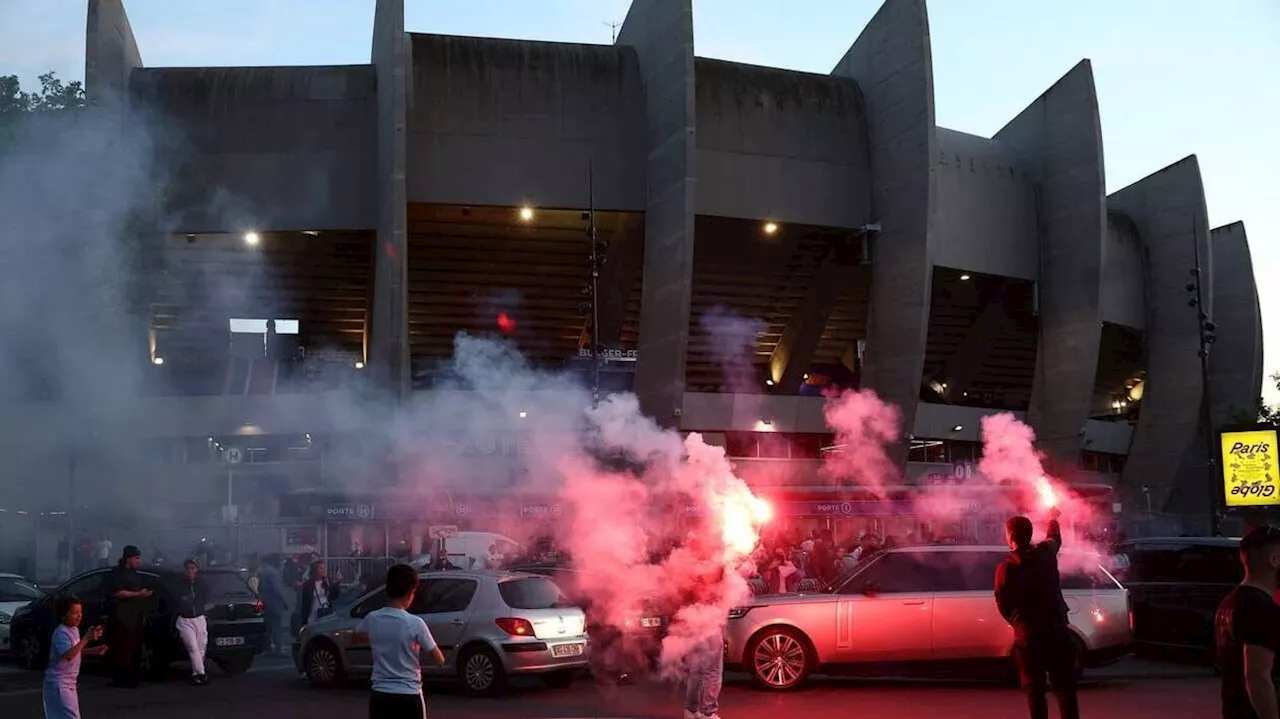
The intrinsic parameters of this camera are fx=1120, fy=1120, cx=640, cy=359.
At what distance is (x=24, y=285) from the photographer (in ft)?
61.0

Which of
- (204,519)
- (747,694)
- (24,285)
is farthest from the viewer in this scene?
(204,519)

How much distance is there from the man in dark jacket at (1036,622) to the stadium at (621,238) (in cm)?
1829

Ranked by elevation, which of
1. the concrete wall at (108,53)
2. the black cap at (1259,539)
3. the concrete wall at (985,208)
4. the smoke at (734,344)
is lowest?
the black cap at (1259,539)

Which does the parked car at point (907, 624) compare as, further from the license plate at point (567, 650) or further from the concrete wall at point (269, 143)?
the concrete wall at point (269, 143)

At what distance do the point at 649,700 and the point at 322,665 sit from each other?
4451 millimetres

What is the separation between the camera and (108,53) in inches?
1211

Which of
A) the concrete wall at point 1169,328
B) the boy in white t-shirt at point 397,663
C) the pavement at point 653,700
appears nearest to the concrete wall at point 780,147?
the concrete wall at point 1169,328

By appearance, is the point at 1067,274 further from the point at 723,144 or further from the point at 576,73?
the point at 576,73

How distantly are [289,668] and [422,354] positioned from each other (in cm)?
2077

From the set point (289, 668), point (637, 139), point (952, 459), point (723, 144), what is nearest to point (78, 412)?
point (289, 668)

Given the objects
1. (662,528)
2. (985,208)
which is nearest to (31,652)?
(662,528)

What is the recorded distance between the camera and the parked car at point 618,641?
13.6 meters

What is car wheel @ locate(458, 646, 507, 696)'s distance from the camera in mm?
12992

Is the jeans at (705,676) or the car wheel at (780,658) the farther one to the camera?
the car wheel at (780,658)
